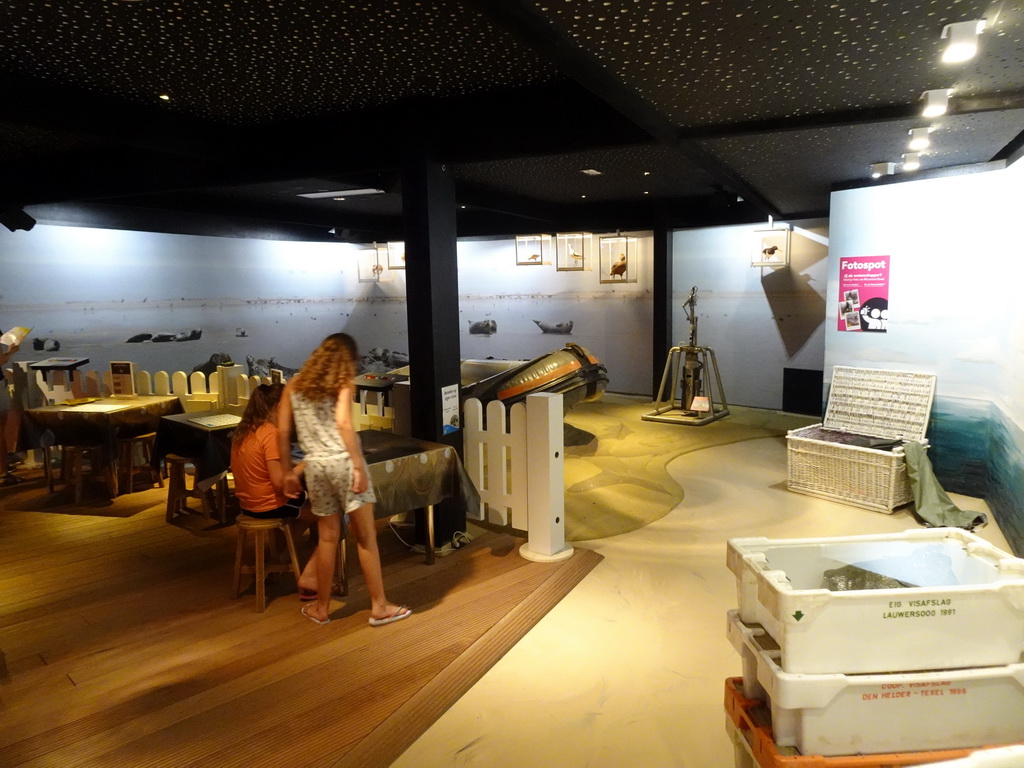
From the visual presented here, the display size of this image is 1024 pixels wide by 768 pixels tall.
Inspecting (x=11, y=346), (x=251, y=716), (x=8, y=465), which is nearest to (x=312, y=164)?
(x=11, y=346)

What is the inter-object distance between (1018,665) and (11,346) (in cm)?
694

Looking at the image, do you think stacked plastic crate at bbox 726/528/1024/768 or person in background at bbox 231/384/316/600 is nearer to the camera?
stacked plastic crate at bbox 726/528/1024/768

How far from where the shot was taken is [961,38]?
8.45 ft

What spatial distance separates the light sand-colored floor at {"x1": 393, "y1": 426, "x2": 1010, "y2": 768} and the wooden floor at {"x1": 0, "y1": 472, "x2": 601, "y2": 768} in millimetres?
145

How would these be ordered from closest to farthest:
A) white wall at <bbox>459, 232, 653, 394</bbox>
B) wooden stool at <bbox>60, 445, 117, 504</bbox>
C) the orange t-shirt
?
the orange t-shirt → wooden stool at <bbox>60, 445, 117, 504</bbox> → white wall at <bbox>459, 232, 653, 394</bbox>

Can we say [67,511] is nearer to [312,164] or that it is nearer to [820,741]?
[312,164]

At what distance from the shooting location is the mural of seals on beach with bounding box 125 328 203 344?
7.75 m

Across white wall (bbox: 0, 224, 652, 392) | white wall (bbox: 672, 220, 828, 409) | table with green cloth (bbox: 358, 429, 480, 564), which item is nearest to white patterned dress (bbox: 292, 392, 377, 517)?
table with green cloth (bbox: 358, 429, 480, 564)

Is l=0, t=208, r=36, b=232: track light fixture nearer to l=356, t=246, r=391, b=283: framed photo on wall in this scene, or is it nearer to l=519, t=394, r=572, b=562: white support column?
l=356, t=246, r=391, b=283: framed photo on wall

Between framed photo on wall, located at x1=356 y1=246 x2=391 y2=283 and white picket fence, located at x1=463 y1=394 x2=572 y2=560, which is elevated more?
framed photo on wall, located at x1=356 y1=246 x2=391 y2=283

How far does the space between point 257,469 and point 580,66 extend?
255 cm

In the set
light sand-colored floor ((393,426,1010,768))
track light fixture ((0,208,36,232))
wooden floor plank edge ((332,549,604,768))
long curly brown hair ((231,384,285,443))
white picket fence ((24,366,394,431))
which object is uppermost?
track light fixture ((0,208,36,232))

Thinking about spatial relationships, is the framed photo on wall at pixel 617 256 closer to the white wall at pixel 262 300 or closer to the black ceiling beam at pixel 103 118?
the white wall at pixel 262 300

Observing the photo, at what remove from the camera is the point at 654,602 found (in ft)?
12.0
